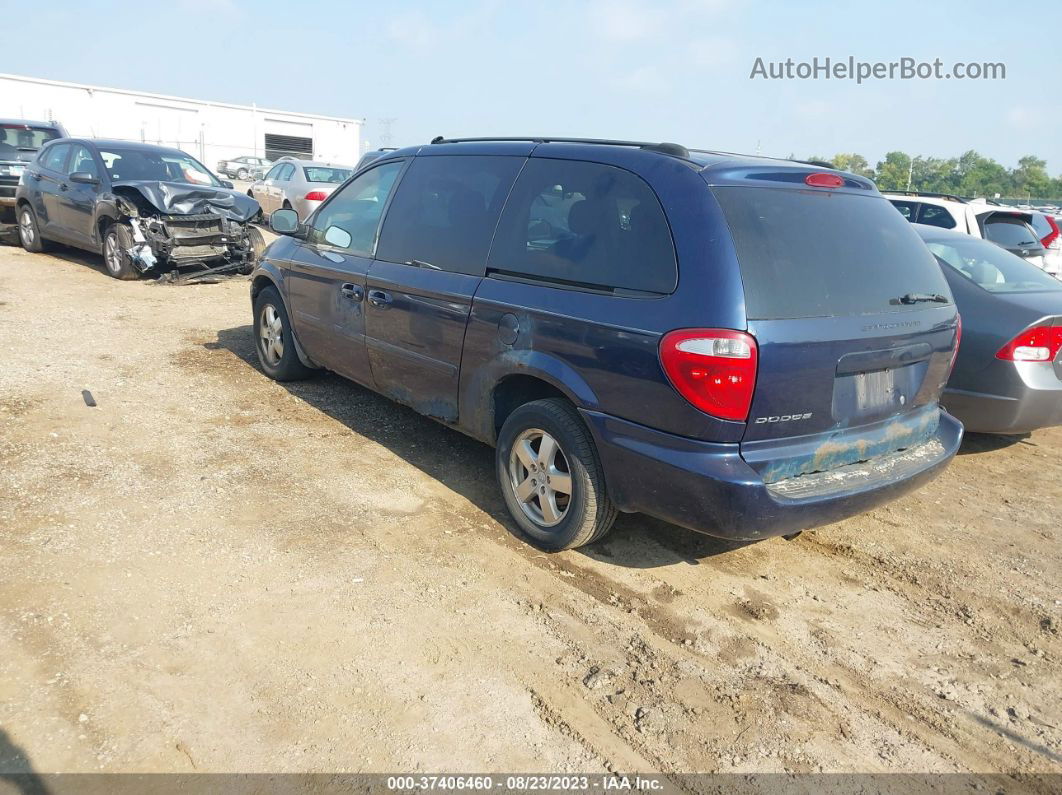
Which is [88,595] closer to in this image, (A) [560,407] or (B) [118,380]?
(A) [560,407]

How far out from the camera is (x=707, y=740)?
264cm

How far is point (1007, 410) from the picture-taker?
5.00 meters

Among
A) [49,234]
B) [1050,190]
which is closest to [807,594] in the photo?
[49,234]

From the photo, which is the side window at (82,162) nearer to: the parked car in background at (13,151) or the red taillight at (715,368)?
the parked car in background at (13,151)

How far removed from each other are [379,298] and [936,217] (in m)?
8.13

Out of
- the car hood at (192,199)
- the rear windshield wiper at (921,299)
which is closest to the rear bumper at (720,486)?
the rear windshield wiper at (921,299)

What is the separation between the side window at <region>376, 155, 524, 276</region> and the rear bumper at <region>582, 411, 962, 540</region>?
4.18ft

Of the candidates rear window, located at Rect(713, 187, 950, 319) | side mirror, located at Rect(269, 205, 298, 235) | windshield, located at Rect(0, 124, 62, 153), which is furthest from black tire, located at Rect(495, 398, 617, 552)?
windshield, located at Rect(0, 124, 62, 153)

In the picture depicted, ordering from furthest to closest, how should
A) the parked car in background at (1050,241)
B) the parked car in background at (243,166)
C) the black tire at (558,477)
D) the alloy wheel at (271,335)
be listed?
the parked car in background at (243,166) → the parked car in background at (1050,241) → the alloy wheel at (271,335) → the black tire at (558,477)

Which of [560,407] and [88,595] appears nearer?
[88,595]

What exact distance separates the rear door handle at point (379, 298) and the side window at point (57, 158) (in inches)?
327

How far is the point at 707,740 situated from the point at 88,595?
246 cm

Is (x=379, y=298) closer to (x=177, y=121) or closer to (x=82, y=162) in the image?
(x=82, y=162)

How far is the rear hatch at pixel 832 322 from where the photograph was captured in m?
3.12
